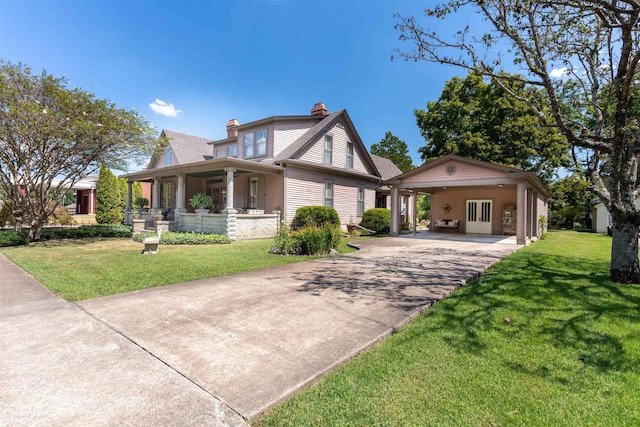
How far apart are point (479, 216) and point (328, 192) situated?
31.1 ft

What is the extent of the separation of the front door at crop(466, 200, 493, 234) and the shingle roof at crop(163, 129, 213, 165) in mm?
18268

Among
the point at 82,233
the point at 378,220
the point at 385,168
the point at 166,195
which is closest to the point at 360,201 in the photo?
the point at 378,220

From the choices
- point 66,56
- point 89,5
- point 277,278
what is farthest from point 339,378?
point 66,56

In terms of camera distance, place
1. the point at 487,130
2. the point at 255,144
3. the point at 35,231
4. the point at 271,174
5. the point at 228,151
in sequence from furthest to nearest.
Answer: the point at 487,130, the point at 228,151, the point at 255,144, the point at 271,174, the point at 35,231

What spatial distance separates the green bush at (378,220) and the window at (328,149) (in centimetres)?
410

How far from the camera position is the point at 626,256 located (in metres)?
5.72

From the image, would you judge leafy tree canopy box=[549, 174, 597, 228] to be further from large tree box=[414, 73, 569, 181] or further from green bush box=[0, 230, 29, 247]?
green bush box=[0, 230, 29, 247]

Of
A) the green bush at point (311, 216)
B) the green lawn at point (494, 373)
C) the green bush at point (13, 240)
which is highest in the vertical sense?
the green bush at point (311, 216)

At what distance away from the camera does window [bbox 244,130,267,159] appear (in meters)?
16.8

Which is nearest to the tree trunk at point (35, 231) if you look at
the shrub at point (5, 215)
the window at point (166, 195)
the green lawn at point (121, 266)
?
the green lawn at point (121, 266)

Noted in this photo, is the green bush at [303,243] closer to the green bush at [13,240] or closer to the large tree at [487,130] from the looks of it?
the green bush at [13,240]

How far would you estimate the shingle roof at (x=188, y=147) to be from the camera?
20616mm

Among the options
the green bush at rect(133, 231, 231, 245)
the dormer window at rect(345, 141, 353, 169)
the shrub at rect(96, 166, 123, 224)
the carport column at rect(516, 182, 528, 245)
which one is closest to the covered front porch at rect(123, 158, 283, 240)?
the green bush at rect(133, 231, 231, 245)

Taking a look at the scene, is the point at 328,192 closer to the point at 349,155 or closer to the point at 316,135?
the point at 349,155
